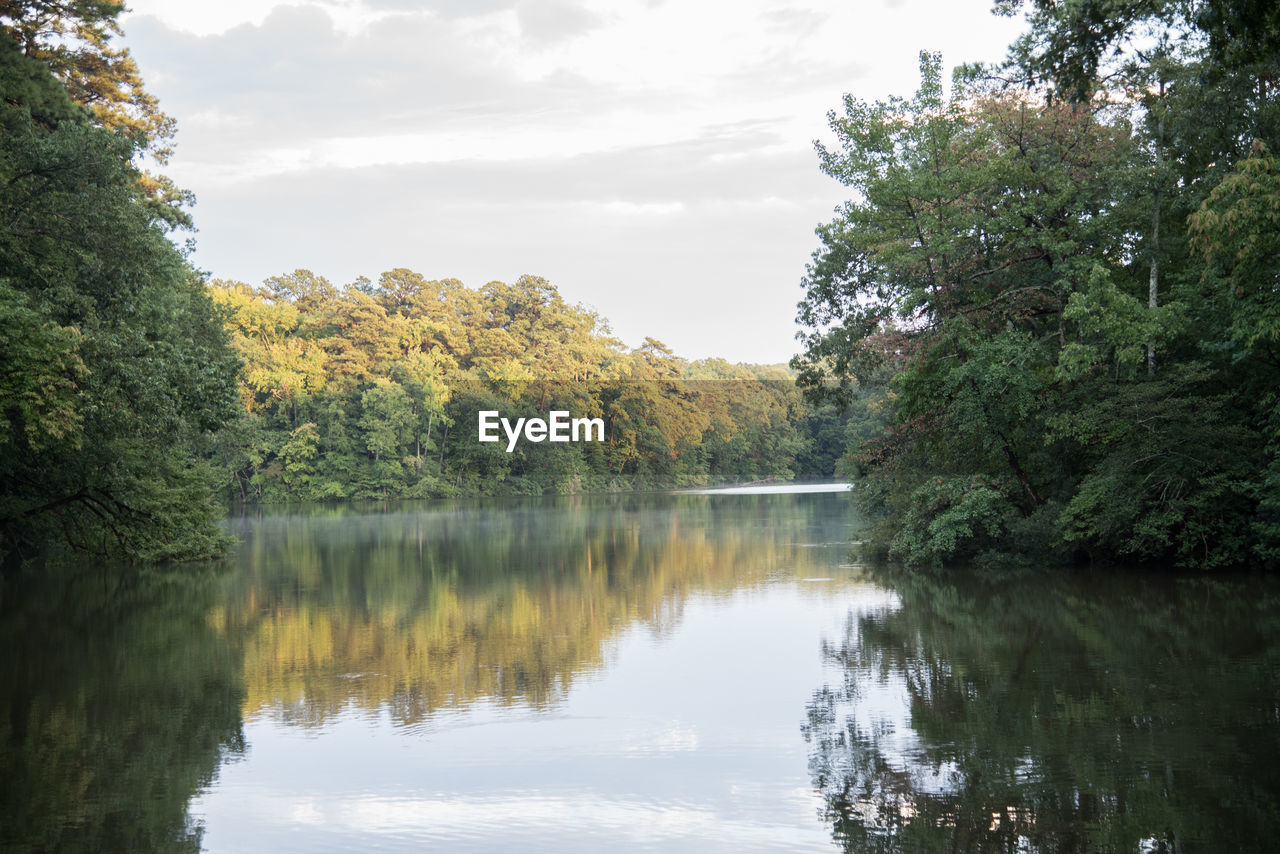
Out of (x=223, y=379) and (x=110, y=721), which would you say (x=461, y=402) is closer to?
(x=223, y=379)

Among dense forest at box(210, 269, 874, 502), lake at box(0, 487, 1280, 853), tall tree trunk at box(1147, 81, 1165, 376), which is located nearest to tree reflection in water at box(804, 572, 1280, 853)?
lake at box(0, 487, 1280, 853)

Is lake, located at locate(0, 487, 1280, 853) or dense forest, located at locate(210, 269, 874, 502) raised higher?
dense forest, located at locate(210, 269, 874, 502)

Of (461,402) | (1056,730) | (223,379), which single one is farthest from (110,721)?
(461,402)

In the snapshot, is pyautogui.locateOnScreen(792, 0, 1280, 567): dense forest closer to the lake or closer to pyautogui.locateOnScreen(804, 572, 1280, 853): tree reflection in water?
the lake

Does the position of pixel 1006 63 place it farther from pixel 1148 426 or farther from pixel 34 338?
pixel 34 338

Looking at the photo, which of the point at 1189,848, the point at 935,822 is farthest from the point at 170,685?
the point at 1189,848

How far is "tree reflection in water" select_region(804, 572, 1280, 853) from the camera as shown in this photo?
691cm

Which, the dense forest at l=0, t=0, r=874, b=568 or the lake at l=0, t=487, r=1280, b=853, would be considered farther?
the dense forest at l=0, t=0, r=874, b=568

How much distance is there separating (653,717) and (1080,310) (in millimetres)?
11959

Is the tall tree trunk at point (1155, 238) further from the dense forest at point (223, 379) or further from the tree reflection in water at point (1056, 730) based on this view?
the dense forest at point (223, 379)

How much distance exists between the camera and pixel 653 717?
10.4 metres

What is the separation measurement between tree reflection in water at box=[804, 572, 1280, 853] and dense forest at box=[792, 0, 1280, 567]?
142 inches

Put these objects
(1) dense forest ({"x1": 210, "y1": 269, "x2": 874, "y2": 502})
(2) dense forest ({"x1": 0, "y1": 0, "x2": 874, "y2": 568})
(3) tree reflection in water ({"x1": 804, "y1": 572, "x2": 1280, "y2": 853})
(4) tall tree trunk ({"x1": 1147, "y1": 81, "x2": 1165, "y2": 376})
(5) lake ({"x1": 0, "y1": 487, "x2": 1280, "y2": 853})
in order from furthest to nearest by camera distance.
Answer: (1) dense forest ({"x1": 210, "y1": 269, "x2": 874, "y2": 502}) → (4) tall tree trunk ({"x1": 1147, "y1": 81, "x2": 1165, "y2": 376}) → (2) dense forest ({"x1": 0, "y1": 0, "x2": 874, "y2": 568}) → (5) lake ({"x1": 0, "y1": 487, "x2": 1280, "y2": 853}) → (3) tree reflection in water ({"x1": 804, "y1": 572, "x2": 1280, "y2": 853})

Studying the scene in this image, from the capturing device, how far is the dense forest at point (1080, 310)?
17.8 meters
